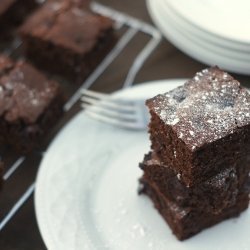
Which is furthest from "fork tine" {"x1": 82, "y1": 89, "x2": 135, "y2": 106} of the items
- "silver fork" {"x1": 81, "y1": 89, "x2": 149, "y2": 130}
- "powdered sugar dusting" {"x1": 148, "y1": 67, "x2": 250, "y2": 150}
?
"powdered sugar dusting" {"x1": 148, "y1": 67, "x2": 250, "y2": 150}

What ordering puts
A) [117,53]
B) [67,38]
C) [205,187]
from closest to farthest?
1. [205,187]
2. [67,38]
3. [117,53]

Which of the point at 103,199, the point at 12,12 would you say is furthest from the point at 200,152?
the point at 12,12

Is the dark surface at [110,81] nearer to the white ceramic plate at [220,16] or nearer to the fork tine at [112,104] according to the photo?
the fork tine at [112,104]

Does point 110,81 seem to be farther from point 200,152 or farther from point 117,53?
point 200,152

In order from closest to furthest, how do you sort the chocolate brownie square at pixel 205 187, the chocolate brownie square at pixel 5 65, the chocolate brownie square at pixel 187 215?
the chocolate brownie square at pixel 205 187 < the chocolate brownie square at pixel 187 215 < the chocolate brownie square at pixel 5 65

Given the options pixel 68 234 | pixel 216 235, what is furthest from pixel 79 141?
pixel 216 235

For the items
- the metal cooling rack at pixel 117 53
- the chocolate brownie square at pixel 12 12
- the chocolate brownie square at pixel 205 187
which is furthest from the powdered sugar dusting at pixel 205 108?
A: the chocolate brownie square at pixel 12 12
